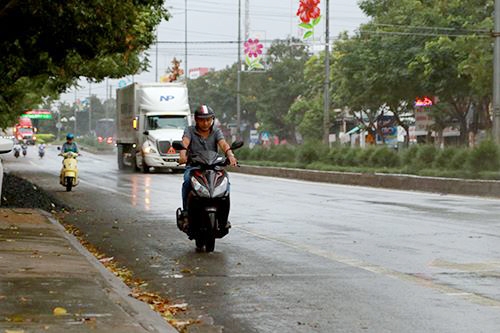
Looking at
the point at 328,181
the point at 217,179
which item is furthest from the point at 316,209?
the point at 328,181

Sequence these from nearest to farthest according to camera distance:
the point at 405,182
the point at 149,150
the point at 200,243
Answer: the point at 200,243 < the point at 405,182 < the point at 149,150

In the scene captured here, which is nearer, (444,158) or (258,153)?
(444,158)

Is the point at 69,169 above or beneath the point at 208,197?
beneath

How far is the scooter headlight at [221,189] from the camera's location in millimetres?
12773

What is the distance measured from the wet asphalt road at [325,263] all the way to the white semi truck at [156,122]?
72.3 ft

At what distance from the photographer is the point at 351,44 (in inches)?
2462

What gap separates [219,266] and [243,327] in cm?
381

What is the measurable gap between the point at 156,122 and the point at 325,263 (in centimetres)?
3452

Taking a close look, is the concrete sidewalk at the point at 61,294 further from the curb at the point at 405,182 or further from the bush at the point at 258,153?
the bush at the point at 258,153

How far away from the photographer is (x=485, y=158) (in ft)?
102

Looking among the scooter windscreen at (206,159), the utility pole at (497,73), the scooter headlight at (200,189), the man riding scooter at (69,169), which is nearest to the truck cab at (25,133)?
the man riding scooter at (69,169)

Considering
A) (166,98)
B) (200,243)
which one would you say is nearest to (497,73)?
(166,98)

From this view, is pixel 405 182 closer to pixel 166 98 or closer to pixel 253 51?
pixel 166 98

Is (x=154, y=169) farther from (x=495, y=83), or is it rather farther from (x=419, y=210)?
(x=419, y=210)
